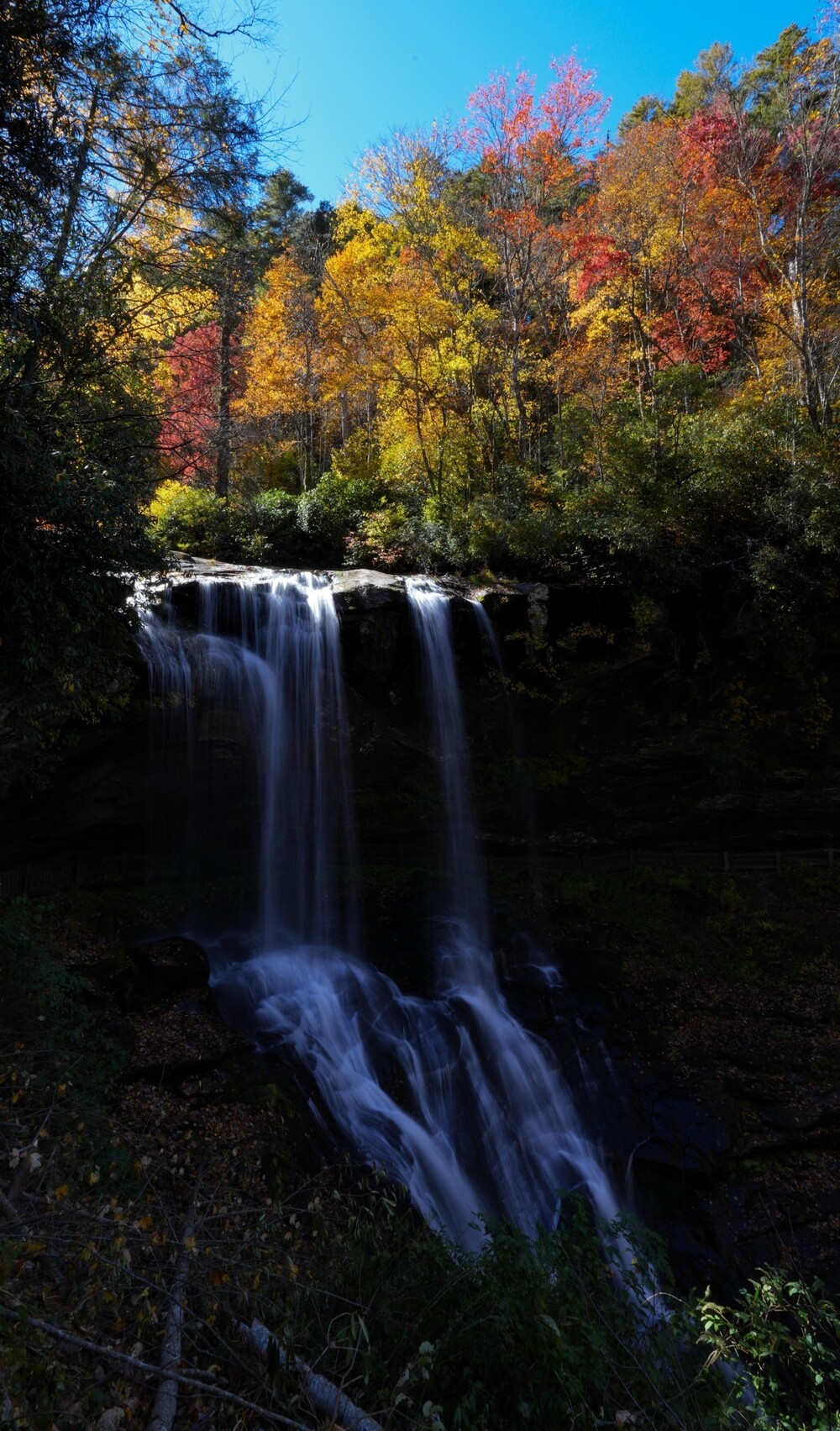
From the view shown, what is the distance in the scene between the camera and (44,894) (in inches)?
432

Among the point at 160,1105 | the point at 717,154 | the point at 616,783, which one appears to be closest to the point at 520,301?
the point at 717,154

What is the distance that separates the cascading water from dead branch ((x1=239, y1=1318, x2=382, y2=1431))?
14.7 ft

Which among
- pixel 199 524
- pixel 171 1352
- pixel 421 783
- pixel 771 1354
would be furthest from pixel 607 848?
pixel 199 524

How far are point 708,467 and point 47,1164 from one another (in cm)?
1384

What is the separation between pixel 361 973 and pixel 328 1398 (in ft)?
27.4

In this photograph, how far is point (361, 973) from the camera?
11.2 m

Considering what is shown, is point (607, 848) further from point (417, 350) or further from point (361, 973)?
point (417, 350)

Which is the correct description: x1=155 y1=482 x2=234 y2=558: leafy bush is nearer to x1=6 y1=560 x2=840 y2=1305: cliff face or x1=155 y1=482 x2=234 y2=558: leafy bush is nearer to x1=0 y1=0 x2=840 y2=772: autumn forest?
x1=0 y1=0 x2=840 y2=772: autumn forest

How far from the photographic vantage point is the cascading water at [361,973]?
817 cm

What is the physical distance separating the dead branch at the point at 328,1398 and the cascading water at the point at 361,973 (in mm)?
4481

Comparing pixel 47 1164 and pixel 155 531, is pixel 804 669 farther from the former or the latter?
pixel 155 531

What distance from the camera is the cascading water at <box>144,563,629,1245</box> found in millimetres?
8172

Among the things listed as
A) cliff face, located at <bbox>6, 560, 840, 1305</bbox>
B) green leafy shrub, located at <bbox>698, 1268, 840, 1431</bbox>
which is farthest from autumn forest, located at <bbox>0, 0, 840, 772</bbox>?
green leafy shrub, located at <bbox>698, 1268, 840, 1431</bbox>

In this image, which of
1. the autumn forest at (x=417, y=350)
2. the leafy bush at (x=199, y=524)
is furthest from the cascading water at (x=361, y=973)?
the leafy bush at (x=199, y=524)
